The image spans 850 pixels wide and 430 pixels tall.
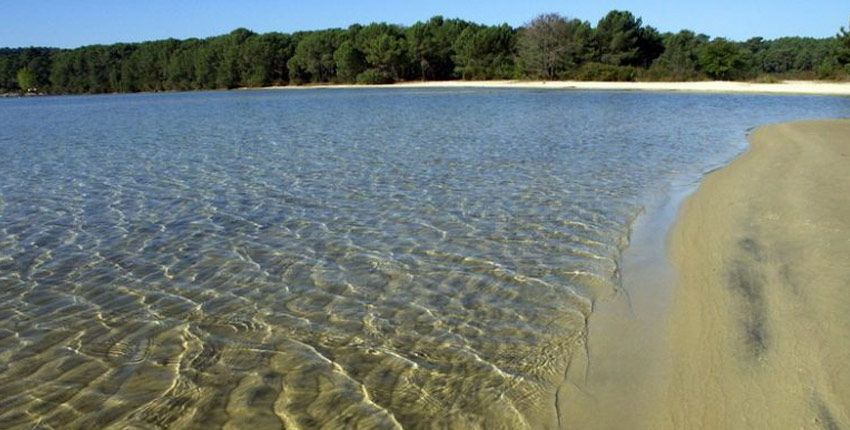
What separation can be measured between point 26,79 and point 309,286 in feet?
494

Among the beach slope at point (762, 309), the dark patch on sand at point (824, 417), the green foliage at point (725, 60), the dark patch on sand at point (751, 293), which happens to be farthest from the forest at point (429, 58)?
the dark patch on sand at point (824, 417)

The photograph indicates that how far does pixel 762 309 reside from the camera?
4777 mm

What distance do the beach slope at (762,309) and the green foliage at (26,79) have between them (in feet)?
494

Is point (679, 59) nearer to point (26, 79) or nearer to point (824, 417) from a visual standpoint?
point (824, 417)

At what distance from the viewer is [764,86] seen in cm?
4862

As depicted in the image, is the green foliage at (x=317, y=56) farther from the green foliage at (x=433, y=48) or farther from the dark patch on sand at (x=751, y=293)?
the dark patch on sand at (x=751, y=293)

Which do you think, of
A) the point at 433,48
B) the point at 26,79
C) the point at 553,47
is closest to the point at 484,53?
the point at 433,48

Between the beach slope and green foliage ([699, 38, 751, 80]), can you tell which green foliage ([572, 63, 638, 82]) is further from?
the beach slope

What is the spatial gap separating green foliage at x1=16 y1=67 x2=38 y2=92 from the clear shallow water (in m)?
139

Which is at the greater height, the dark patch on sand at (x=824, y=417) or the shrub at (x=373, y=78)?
the shrub at (x=373, y=78)

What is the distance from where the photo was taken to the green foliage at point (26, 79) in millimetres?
127519

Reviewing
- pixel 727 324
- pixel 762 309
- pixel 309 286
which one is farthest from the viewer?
pixel 309 286

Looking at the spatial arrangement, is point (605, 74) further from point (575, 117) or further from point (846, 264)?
point (846, 264)

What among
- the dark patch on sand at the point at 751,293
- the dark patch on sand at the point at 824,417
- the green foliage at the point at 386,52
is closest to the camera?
the dark patch on sand at the point at 824,417
